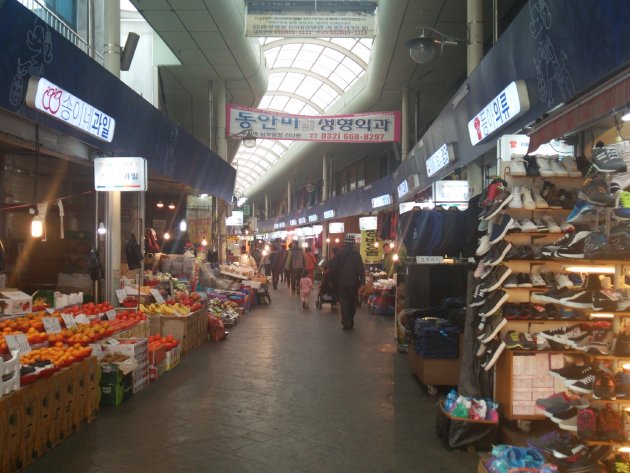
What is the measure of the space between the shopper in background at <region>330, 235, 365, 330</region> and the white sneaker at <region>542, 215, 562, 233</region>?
6.29 meters

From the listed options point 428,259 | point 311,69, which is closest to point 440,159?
point 428,259

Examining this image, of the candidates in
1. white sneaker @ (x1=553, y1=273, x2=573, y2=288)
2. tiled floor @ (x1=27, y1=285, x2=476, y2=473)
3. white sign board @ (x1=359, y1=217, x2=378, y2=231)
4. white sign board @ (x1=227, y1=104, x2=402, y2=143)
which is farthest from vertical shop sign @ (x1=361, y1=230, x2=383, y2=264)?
white sneaker @ (x1=553, y1=273, x2=573, y2=288)

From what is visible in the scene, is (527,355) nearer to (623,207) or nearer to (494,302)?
(494,302)

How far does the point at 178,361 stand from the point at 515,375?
487cm

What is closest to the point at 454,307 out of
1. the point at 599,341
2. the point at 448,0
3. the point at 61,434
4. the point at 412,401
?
the point at 412,401

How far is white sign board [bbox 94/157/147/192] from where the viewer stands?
7.32 meters

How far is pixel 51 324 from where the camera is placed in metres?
5.68

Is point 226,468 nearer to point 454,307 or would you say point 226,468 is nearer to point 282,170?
point 454,307

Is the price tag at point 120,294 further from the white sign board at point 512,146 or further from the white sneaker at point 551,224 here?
the white sneaker at point 551,224

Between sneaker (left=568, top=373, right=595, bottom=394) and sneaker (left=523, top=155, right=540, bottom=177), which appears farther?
sneaker (left=523, top=155, right=540, bottom=177)

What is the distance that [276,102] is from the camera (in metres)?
27.4

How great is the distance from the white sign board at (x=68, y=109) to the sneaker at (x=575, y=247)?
16.9ft

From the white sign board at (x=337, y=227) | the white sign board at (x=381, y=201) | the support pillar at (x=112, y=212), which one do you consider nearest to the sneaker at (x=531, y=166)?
the support pillar at (x=112, y=212)

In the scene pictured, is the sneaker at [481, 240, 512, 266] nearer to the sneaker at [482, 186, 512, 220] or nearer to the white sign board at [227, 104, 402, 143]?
the sneaker at [482, 186, 512, 220]
